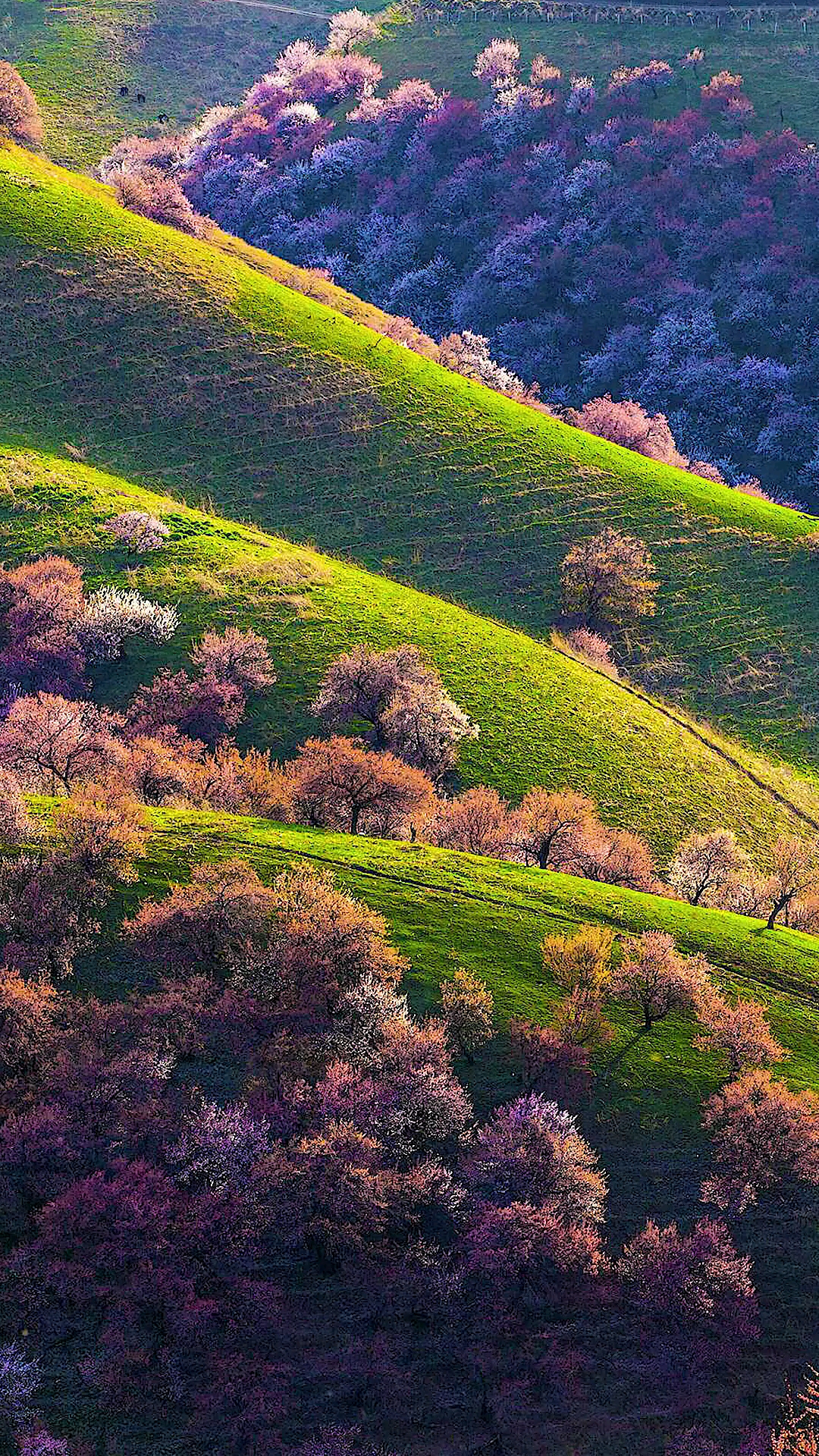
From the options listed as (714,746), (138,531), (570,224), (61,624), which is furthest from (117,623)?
(570,224)

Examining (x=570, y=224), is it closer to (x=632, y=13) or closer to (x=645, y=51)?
(x=645, y=51)

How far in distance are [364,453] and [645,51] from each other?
93.8 m

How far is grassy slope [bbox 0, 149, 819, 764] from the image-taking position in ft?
263

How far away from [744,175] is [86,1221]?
131 m

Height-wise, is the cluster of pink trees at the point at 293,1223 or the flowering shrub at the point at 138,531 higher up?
the flowering shrub at the point at 138,531

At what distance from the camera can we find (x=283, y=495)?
85000 millimetres

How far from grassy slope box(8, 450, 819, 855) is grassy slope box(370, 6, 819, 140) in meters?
94.6

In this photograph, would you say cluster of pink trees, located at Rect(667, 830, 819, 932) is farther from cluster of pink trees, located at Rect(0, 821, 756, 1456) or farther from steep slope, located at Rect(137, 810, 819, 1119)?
cluster of pink trees, located at Rect(0, 821, 756, 1456)

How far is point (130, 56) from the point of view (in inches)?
6540

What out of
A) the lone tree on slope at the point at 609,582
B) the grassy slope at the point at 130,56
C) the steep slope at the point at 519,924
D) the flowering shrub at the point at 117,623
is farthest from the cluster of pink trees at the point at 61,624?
the grassy slope at the point at 130,56

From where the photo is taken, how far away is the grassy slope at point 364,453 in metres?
80.1

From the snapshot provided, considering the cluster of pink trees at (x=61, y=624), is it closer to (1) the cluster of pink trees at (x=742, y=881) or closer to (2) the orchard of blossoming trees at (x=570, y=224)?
(1) the cluster of pink trees at (x=742, y=881)

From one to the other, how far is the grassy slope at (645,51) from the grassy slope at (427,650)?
94.6 m

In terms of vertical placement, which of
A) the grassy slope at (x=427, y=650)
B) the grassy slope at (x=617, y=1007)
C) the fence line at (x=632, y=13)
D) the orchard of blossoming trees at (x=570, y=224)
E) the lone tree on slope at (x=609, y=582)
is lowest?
the grassy slope at (x=617, y=1007)
